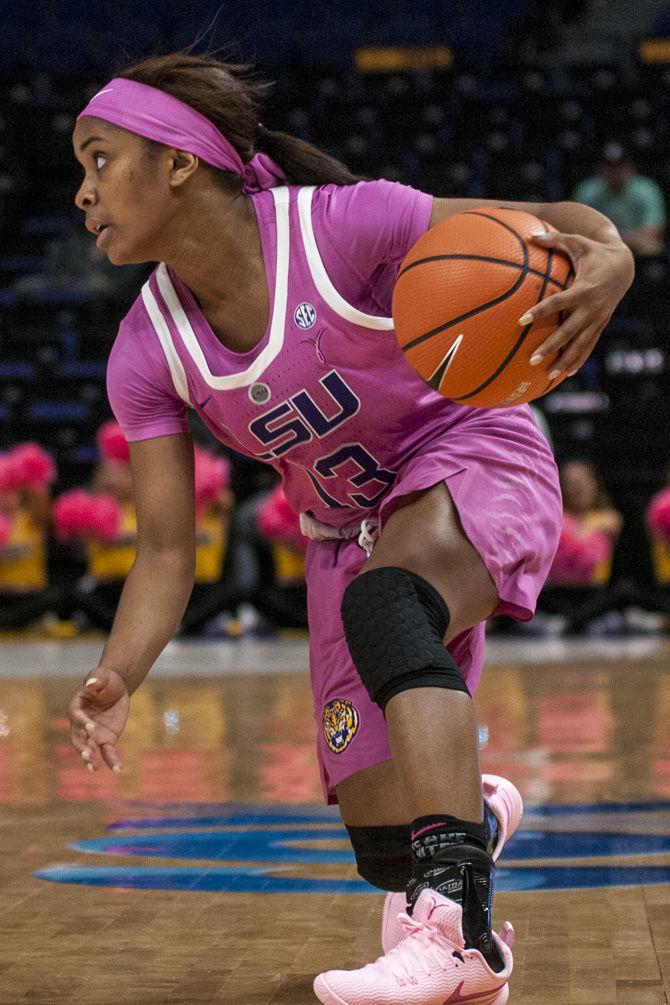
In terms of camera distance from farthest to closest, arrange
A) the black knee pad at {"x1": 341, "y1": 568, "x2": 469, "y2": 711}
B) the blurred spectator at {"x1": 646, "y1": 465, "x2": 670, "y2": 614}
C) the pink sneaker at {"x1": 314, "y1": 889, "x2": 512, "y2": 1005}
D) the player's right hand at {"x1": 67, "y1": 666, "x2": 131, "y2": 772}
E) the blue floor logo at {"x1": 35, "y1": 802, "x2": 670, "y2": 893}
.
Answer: the blurred spectator at {"x1": 646, "y1": 465, "x2": 670, "y2": 614}
the blue floor logo at {"x1": 35, "y1": 802, "x2": 670, "y2": 893}
the player's right hand at {"x1": 67, "y1": 666, "x2": 131, "y2": 772}
the black knee pad at {"x1": 341, "y1": 568, "x2": 469, "y2": 711}
the pink sneaker at {"x1": 314, "y1": 889, "x2": 512, "y2": 1005}

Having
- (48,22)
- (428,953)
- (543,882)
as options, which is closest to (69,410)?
(48,22)

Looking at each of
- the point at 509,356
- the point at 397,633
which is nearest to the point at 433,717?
the point at 397,633

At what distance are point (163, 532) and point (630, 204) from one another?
985cm

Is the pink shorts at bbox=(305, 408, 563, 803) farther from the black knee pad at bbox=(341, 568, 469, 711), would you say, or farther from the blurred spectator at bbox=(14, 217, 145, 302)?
the blurred spectator at bbox=(14, 217, 145, 302)

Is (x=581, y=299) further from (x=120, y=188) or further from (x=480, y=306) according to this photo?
(x=120, y=188)

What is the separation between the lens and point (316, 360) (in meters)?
2.57

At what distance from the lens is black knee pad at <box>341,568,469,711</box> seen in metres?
2.22

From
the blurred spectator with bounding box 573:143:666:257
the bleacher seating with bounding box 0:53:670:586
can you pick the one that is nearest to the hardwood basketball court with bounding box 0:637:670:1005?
the bleacher seating with bounding box 0:53:670:586

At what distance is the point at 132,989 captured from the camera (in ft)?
8.20

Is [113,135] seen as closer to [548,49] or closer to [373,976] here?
[373,976]

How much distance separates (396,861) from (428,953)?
0.52 meters

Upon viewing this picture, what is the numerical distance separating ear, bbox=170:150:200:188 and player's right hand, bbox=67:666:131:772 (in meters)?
0.82

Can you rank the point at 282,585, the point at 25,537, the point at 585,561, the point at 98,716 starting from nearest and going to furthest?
the point at 98,716
the point at 585,561
the point at 282,585
the point at 25,537

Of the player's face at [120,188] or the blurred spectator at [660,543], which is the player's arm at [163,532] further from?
the blurred spectator at [660,543]
